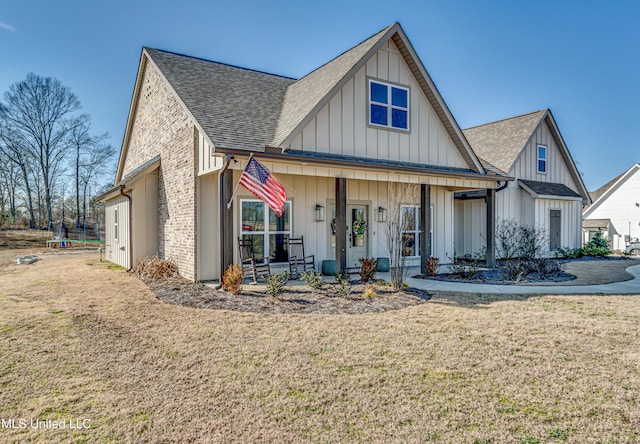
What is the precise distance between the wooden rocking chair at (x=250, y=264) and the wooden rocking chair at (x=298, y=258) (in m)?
0.76

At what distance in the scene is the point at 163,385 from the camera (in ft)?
13.4

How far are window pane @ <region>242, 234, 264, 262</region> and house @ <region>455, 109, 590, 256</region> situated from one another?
32.3 feet

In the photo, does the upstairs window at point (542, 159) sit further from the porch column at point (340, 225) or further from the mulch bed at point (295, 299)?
the mulch bed at point (295, 299)

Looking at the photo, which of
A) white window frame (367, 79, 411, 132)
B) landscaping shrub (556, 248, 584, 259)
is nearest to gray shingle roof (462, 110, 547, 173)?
landscaping shrub (556, 248, 584, 259)

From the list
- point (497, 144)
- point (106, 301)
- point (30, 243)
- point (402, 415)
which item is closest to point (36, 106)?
point (30, 243)

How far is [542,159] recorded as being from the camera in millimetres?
18594

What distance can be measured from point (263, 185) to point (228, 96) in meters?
5.07

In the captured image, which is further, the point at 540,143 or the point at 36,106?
the point at 36,106

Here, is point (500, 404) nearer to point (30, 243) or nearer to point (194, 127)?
point (194, 127)

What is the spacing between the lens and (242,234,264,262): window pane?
10789 mm

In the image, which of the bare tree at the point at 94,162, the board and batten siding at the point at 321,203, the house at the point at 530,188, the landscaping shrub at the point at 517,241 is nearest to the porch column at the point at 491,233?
the landscaping shrub at the point at 517,241

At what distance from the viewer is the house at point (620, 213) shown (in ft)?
81.4

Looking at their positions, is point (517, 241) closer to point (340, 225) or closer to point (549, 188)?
point (549, 188)

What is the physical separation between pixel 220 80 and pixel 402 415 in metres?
12.1
